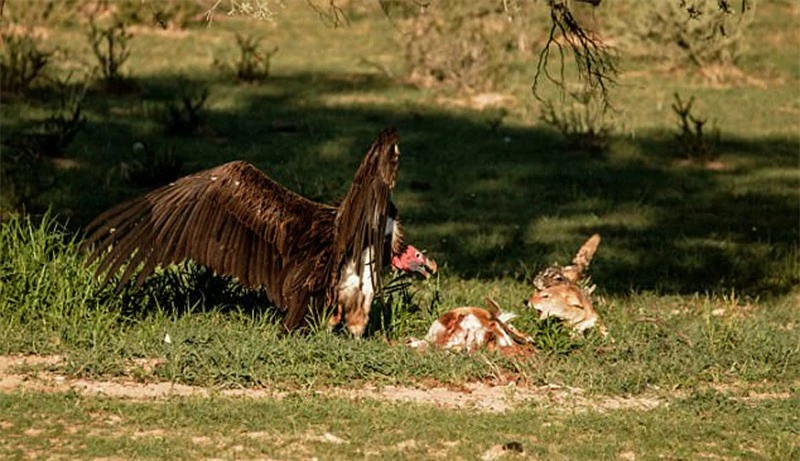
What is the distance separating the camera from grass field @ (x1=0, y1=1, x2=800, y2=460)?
729 centimetres

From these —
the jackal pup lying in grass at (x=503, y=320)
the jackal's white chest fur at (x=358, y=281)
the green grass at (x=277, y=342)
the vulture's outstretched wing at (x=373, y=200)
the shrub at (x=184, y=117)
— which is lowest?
the shrub at (x=184, y=117)

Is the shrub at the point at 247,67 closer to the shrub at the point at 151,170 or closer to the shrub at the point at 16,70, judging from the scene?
the shrub at the point at 16,70

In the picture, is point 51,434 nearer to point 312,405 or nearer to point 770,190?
point 312,405

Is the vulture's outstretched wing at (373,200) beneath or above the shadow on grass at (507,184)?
above

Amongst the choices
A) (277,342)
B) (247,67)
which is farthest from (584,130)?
(277,342)

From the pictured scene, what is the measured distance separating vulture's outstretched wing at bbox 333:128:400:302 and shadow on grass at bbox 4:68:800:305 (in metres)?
3.24

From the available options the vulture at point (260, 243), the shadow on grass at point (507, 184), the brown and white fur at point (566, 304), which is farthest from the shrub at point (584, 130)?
the vulture at point (260, 243)

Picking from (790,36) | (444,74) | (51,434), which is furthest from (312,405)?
(790,36)

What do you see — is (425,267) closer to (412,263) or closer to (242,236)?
(412,263)

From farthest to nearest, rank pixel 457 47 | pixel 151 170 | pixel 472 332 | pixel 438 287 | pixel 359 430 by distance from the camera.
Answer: pixel 457 47, pixel 151 170, pixel 438 287, pixel 472 332, pixel 359 430

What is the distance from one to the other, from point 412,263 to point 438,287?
3.86 ft

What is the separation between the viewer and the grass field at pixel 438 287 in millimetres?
7285

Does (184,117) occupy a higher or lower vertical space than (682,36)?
lower

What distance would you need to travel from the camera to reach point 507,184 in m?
14.8
